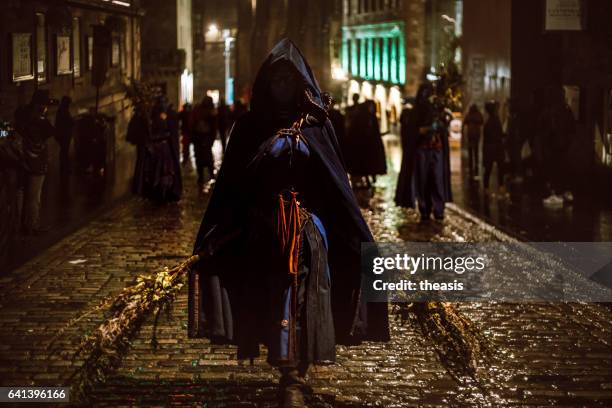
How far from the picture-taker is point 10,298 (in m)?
11.3

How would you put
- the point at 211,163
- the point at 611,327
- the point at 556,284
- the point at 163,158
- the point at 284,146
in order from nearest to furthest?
1. the point at 284,146
2. the point at 611,327
3. the point at 556,284
4. the point at 163,158
5. the point at 211,163

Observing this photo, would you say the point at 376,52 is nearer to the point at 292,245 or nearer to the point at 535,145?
the point at 535,145

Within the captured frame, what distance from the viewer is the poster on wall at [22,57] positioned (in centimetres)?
2224

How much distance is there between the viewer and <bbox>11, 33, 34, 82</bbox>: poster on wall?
73.0 feet

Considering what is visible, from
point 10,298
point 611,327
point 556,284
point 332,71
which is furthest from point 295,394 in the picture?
point 332,71

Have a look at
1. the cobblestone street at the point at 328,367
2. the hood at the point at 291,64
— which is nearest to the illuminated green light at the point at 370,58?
the cobblestone street at the point at 328,367

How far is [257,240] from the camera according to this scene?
23.3 feet

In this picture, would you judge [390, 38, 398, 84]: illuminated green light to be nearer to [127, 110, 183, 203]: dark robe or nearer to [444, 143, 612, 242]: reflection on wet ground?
[444, 143, 612, 242]: reflection on wet ground

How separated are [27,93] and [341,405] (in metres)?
17.4

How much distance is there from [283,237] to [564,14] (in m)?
16.3

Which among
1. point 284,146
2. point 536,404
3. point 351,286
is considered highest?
point 284,146

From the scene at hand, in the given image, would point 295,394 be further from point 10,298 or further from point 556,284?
point 556,284

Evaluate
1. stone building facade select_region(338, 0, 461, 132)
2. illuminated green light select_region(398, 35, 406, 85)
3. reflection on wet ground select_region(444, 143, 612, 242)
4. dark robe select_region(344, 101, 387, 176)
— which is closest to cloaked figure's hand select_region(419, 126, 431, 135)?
reflection on wet ground select_region(444, 143, 612, 242)

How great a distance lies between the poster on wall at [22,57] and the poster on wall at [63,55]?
363cm
